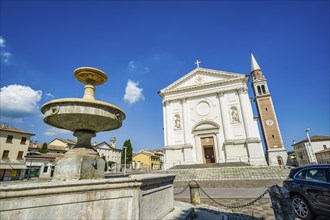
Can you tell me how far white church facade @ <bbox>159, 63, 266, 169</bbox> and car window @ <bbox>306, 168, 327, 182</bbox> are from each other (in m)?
18.2

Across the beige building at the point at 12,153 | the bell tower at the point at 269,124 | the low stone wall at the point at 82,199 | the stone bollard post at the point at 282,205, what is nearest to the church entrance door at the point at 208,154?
the bell tower at the point at 269,124

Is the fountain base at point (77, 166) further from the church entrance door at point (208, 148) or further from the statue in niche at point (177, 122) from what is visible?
the statue in niche at point (177, 122)

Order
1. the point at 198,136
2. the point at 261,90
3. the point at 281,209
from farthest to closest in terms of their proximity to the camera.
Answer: the point at 261,90
the point at 198,136
the point at 281,209

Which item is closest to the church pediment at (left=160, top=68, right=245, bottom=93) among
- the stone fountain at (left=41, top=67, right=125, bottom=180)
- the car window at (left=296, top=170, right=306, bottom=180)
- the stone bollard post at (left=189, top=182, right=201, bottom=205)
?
the stone bollard post at (left=189, top=182, right=201, bottom=205)

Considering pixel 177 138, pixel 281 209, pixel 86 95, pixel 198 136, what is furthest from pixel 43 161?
pixel 281 209

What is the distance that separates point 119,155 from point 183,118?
152ft

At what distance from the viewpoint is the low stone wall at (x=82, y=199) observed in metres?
2.19

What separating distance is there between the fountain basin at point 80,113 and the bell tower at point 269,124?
3237 cm

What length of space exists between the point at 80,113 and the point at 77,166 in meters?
1.23

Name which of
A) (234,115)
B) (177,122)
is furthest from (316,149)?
(177,122)

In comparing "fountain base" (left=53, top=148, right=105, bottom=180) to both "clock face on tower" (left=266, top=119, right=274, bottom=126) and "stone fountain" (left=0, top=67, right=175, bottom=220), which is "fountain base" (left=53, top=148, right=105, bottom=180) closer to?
"stone fountain" (left=0, top=67, right=175, bottom=220)

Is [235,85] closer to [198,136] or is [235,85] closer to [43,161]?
[198,136]

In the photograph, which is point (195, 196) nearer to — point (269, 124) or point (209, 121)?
point (209, 121)

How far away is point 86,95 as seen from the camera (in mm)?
4965
